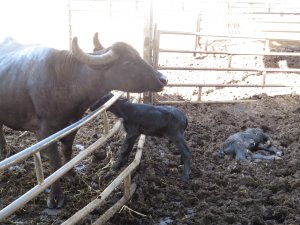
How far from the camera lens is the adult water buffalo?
411 centimetres

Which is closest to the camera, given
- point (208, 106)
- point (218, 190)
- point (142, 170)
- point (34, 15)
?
point (218, 190)

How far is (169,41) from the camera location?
13234 millimetres

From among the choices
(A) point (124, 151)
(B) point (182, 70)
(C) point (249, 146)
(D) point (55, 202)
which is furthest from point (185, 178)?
(B) point (182, 70)

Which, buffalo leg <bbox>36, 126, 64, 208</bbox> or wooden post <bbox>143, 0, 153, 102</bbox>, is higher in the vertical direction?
wooden post <bbox>143, 0, 153, 102</bbox>

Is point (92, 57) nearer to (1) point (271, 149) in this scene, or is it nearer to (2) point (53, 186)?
(2) point (53, 186)

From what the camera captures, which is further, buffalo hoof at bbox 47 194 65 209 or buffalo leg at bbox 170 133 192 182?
buffalo leg at bbox 170 133 192 182

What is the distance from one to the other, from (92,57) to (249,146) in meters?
2.86

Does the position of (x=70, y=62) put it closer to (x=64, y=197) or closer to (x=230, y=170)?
(x=64, y=197)

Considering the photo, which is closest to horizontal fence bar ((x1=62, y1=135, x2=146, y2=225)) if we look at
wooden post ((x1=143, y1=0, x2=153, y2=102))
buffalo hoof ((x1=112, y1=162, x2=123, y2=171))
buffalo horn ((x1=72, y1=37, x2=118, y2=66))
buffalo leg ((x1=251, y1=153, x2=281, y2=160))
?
buffalo hoof ((x1=112, y1=162, x2=123, y2=171))

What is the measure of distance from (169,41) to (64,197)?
9733mm

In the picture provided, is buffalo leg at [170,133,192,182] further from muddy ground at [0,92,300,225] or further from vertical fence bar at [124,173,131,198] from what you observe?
vertical fence bar at [124,173,131,198]

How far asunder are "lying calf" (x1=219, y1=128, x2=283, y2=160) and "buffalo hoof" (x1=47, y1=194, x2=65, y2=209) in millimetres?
2411

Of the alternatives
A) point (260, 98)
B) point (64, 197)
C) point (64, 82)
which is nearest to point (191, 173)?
point (64, 197)

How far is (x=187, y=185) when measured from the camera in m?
4.64
